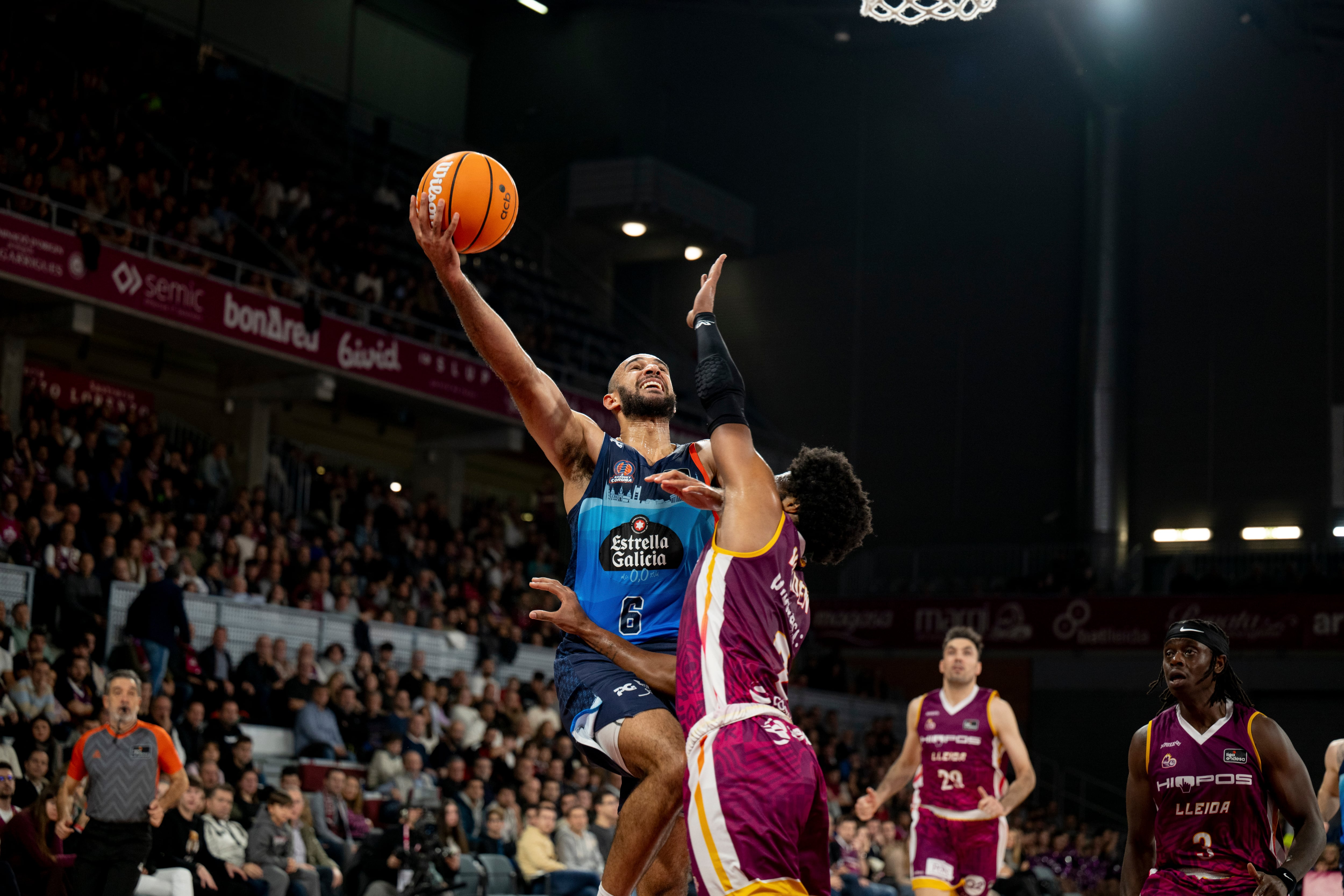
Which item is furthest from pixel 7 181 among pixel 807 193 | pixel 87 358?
pixel 807 193

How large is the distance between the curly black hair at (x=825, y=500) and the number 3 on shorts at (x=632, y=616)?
1003 millimetres

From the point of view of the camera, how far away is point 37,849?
10.0 m

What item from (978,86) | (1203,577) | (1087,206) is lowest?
(1203,577)

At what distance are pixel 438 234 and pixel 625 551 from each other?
4.76 feet

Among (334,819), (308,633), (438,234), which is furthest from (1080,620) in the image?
(438,234)

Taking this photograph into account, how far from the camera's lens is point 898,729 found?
2773 centimetres

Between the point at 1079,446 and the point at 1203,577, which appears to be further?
the point at 1079,446

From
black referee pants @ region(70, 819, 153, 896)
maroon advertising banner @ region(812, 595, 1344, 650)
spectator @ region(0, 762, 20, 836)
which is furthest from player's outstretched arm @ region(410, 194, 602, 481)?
maroon advertising banner @ region(812, 595, 1344, 650)

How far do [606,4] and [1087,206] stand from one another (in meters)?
11.5

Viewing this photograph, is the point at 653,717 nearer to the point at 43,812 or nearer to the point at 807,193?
the point at 43,812

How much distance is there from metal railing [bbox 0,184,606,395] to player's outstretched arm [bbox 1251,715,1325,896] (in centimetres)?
1593

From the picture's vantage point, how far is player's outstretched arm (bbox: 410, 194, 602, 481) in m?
5.72

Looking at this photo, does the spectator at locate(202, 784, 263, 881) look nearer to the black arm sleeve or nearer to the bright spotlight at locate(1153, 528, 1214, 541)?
the black arm sleeve

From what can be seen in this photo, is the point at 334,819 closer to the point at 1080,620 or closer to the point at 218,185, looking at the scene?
the point at 218,185
